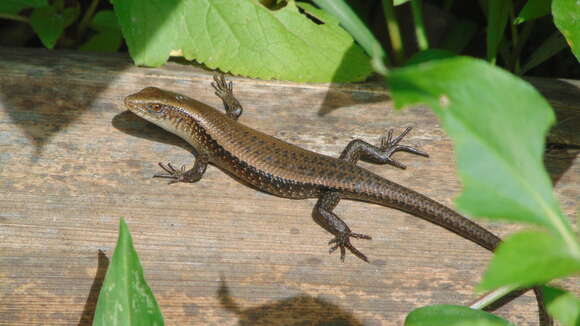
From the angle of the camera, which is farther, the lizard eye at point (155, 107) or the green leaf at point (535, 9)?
the lizard eye at point (155, 107)

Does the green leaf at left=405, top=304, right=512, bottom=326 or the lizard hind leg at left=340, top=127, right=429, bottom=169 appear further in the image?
the lizard hind leg at left=340, top=127, right=429, bottom=169

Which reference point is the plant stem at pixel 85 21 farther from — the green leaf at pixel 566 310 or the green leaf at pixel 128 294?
the green leaf at pixel 566 310

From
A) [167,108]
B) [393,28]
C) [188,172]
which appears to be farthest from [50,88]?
[393,28]

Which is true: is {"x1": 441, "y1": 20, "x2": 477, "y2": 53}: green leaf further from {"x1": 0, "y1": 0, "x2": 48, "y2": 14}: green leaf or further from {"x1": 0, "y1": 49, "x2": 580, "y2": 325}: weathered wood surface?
{"x1": 0, "y1": 0, "x2": 48, "y2": 14}: green leaf

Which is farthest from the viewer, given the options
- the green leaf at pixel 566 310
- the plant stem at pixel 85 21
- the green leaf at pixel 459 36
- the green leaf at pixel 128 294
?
the green leaf at pixel 459 36

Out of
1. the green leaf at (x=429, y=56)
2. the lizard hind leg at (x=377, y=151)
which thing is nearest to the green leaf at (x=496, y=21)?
the green leaf at (x=429, y=56)

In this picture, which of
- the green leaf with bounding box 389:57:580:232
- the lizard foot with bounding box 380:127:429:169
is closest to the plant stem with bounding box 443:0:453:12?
the lizard foot with bounding box 380:127:429:169
